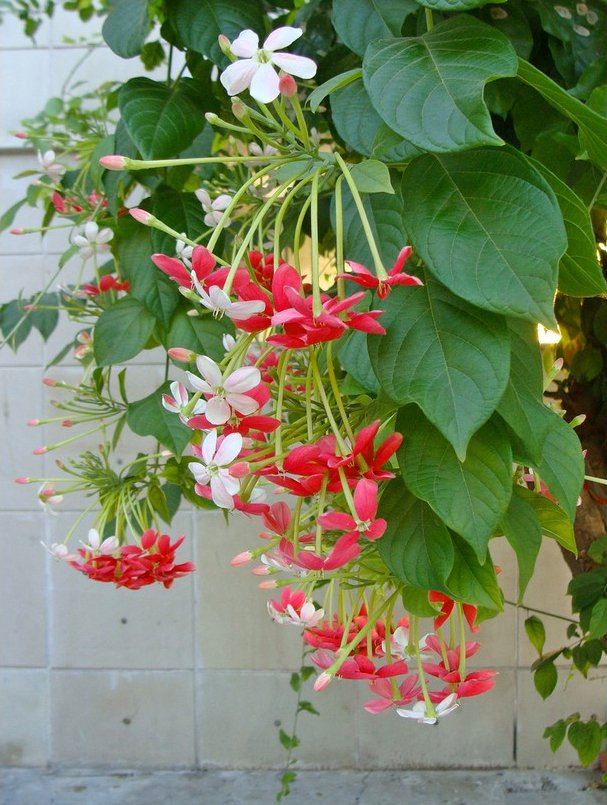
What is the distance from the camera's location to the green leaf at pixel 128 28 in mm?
738

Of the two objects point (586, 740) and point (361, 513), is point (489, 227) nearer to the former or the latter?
point (361, 513)

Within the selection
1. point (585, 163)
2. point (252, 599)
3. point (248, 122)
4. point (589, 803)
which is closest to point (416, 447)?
point (248, 122)

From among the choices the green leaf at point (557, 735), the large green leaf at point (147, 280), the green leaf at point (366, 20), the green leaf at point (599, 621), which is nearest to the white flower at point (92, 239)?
the large green leaf at point (147, 280)

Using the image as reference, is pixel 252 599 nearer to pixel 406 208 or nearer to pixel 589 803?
pixel 589 803

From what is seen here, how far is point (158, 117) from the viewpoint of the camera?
72 cm

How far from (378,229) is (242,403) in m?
0.19

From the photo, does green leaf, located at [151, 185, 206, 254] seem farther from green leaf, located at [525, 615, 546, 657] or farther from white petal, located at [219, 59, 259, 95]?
green leaf, located at [525, 615, 546, 657]

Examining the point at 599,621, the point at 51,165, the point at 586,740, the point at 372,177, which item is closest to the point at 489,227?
the point at 372,177

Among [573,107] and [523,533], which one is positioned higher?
[573,107]

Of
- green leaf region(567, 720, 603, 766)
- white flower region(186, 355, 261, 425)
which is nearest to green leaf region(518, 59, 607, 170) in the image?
white flower region(186, 355, 261, 425)

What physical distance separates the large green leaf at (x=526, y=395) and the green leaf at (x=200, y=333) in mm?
352

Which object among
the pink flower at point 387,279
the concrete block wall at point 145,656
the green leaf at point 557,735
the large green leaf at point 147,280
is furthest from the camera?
the concrete block wall at point 145,656

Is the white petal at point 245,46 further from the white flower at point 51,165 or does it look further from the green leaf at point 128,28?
the white flower at point 51,165

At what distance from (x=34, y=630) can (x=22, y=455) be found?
37 cm
